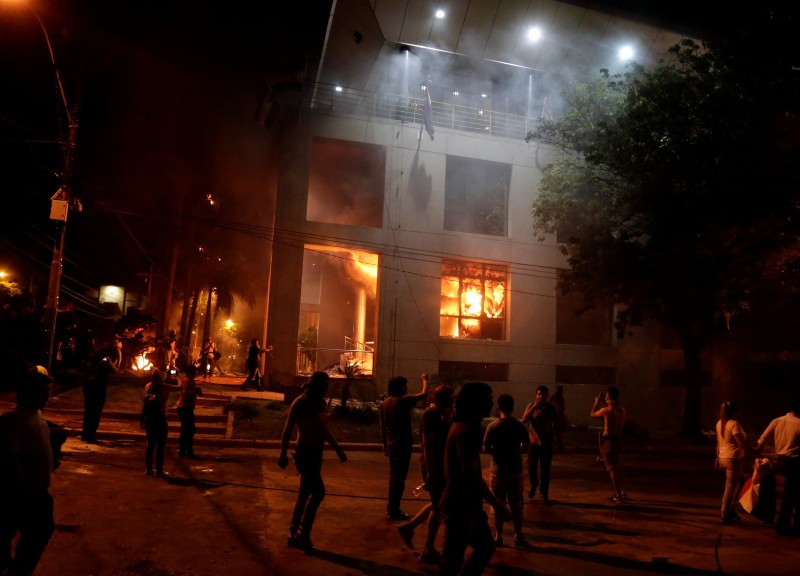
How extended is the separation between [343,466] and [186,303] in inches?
913

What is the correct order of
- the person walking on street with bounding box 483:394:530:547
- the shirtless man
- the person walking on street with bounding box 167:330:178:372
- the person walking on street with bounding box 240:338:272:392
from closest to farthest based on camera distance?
the person walking on street with bounding box 483:394:530:547 < the shirtless man < the person walking on street with bounding box 240:338:272:392 < the person walking on street with bounding box 167:330:178:372

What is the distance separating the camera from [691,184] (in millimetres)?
12555

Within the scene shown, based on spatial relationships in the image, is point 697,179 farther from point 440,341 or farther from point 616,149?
point 440,341

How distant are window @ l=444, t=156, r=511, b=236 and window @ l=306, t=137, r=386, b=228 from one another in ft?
9.93

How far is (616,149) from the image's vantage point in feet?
48.3

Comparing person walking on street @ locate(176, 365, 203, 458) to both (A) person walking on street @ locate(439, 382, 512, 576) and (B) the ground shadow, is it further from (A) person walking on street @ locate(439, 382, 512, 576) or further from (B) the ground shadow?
(A) person walking on street @ locate(439, 382, 512, 576)

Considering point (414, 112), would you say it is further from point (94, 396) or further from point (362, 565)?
point (362, 565)

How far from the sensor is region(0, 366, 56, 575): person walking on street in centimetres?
367

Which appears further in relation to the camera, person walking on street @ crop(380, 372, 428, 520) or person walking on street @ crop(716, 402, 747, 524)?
person walking on street @ crop(716, 402, 747, 524)

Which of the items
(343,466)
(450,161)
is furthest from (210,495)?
(450,161)

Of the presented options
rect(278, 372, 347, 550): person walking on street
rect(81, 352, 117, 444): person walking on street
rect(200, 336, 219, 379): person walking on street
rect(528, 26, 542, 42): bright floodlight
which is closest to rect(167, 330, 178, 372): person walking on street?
rect(200, 336, 219, 379): person walking on street

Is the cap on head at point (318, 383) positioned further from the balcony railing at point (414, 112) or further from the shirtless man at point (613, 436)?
the balcony railing at point (414, 112)

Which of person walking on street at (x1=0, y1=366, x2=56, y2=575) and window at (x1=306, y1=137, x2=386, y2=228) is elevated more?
window at (x1=306, y1=137, x2=386, y2=228)

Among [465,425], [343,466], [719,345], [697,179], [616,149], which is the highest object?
[616,149]
